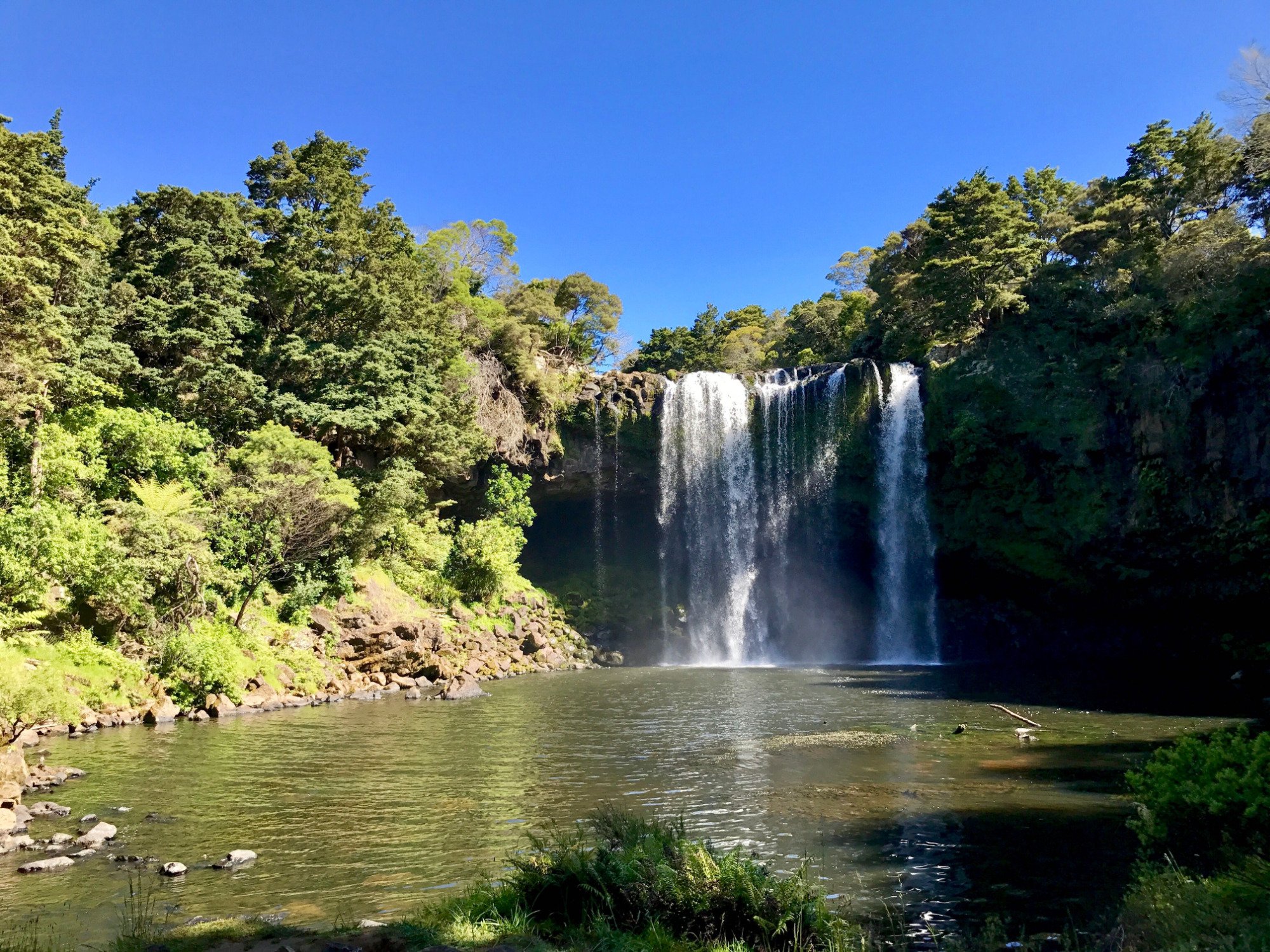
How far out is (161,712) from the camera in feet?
64.7

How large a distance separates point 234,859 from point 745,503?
3402 cm

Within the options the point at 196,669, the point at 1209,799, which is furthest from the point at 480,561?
the point at 1209,799

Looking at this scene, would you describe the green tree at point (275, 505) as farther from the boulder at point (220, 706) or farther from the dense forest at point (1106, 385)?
the dense forest at point (1106, 385)

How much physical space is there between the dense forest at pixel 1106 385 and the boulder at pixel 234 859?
2698 cm

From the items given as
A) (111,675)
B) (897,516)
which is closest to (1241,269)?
Result: (897,516)

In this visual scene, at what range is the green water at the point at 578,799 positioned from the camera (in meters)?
8.23

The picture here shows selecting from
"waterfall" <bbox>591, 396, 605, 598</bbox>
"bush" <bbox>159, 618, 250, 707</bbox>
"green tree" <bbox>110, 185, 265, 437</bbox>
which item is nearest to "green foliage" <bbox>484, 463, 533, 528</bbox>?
"waterfall" <bbox>591, 396, 605, 598</bbox>

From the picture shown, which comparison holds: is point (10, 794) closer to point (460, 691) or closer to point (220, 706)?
point (220, 706)

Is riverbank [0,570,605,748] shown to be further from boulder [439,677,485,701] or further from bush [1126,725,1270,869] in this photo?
bush [1126,725,1270,869]

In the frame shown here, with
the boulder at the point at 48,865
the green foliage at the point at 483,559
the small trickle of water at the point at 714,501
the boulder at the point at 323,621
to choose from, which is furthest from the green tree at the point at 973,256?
the boulder at the point at 48,865

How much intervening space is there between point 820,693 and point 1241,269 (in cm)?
2080

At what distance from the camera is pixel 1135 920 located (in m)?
5.96

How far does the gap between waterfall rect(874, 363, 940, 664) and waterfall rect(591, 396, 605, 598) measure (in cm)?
1396

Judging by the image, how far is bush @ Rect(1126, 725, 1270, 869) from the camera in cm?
632
